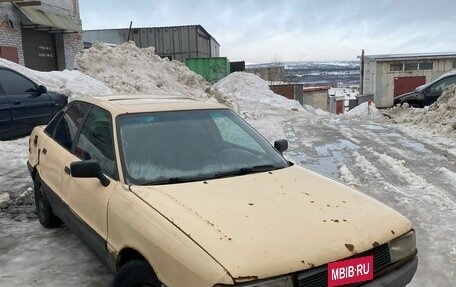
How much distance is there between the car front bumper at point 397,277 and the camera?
2566 mm

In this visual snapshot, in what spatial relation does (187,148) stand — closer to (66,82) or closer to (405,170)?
(405,170)

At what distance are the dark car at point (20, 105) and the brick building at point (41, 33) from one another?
6.80m

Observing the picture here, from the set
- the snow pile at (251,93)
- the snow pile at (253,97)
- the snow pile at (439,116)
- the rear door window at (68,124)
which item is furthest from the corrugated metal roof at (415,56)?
the rear door window at (68,124)

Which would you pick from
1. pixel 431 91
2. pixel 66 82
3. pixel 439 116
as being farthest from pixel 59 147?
pixel 431 91

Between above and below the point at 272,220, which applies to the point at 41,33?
above

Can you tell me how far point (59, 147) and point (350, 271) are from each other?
9.69 ft

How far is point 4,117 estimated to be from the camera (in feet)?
26.8

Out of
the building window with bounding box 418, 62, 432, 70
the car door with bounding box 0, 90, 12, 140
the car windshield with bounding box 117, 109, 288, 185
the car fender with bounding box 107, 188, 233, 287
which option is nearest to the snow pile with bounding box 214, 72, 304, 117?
the building window with bounding box 418, 62, 432, 70

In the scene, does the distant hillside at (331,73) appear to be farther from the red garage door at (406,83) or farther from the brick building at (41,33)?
the brick building at (41,33)

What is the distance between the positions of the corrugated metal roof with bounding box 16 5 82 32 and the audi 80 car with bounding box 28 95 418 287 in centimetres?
1254

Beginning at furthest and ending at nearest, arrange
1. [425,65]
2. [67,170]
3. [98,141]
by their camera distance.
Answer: [425,65]
[67,170]
[98,141]

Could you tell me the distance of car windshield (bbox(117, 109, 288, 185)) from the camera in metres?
3.22

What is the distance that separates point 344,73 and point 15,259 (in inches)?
4829

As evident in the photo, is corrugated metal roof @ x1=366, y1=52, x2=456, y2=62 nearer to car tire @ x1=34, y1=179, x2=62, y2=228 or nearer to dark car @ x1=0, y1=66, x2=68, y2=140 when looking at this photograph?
dark car @ x1=0, y1=66, x2=68, y2=140
